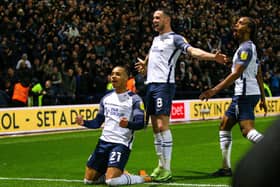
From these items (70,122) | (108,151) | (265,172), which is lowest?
(70,122)

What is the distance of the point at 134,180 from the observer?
26.0ft

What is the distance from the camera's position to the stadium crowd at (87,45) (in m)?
21.0

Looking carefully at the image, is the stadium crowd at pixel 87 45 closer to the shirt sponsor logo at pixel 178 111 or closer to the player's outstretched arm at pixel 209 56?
the shirt sponsor logo at pixel 178 111

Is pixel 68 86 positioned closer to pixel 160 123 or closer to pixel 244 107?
pixel 160 123

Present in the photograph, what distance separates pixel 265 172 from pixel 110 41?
23997 millimetres

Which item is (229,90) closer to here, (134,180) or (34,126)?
(34,126)

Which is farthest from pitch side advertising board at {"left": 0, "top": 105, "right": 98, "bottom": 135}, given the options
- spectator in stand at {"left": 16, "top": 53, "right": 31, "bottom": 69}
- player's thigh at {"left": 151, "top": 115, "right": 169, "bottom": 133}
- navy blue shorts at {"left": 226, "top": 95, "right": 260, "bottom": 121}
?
navy blue shorts at {"left": 226, "top": 95, "right": 260, "bottom": 121}

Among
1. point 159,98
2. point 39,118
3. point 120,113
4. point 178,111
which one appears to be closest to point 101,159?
point 120,113

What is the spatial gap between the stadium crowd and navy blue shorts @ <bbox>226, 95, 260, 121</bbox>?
1214 centimetres

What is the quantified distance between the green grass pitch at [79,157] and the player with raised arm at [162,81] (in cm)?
46

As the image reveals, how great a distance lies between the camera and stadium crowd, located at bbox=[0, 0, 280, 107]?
21.0 meters

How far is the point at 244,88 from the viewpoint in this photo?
27.8ft

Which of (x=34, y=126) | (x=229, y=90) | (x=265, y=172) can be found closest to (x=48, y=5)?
(x=34, y=126)

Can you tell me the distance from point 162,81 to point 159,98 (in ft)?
0.82
